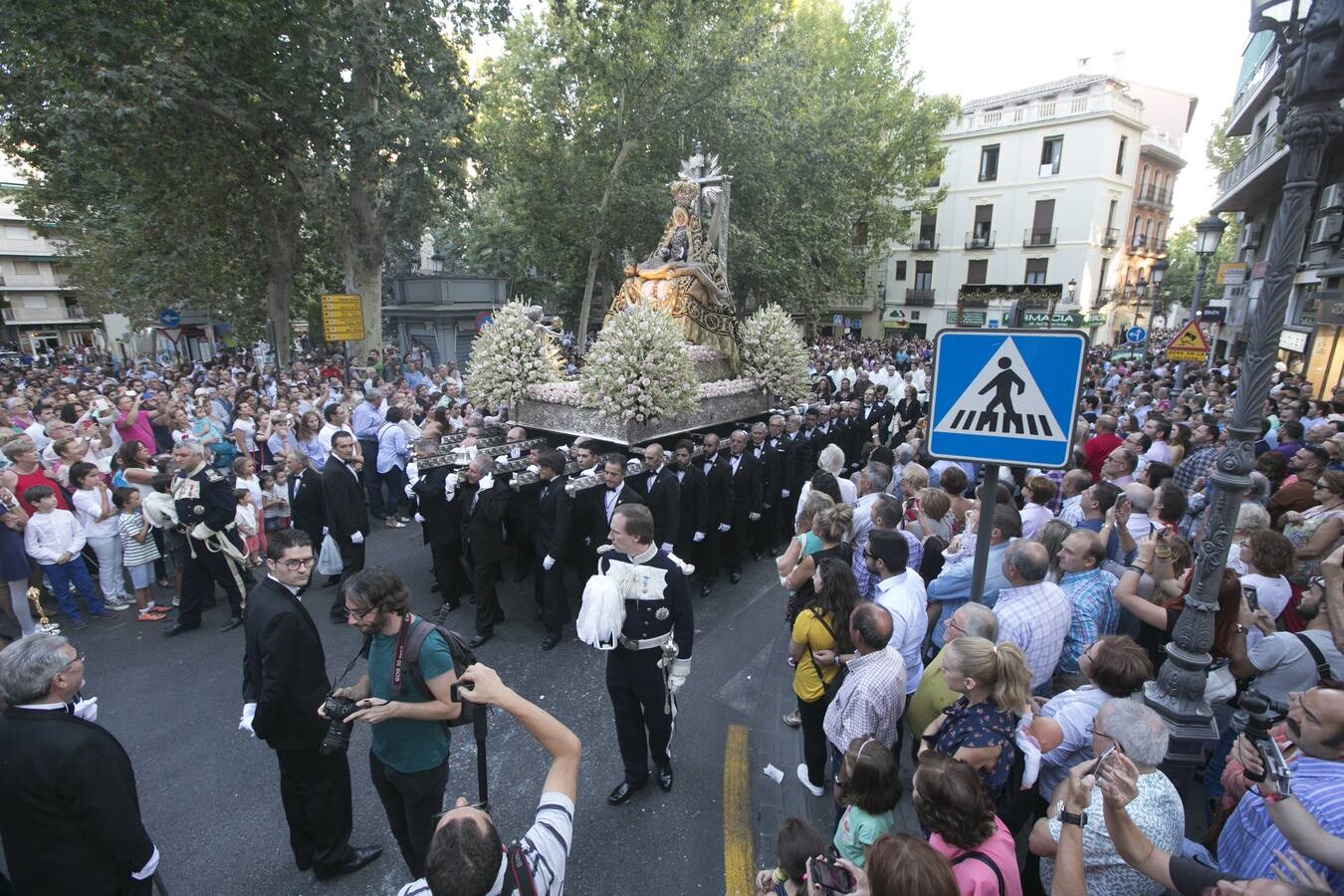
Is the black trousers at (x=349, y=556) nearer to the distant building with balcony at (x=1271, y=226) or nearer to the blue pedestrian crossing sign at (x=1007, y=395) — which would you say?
the blue pedestrian crossing sign at (x=1007, y=395)

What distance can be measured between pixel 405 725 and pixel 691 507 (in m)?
4.47

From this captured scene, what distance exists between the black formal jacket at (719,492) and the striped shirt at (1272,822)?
17.7ft

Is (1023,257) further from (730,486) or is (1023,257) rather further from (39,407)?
(39,407)

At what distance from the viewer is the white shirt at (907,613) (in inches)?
150

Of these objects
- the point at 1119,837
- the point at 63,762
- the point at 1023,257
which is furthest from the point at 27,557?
the point at 1023,257

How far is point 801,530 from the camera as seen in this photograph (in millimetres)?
5168

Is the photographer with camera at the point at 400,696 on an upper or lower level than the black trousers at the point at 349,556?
upper

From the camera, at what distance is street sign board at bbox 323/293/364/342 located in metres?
14.8

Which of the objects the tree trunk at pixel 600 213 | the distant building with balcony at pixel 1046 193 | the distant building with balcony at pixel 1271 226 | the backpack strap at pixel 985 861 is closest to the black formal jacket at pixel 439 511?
the backpack strap at pixel 985 861

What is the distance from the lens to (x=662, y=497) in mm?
6824

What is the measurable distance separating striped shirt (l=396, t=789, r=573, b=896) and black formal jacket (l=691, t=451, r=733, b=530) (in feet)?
18.0

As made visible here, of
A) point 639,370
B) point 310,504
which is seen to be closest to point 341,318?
point 310,504

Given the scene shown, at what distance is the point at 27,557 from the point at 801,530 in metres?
7.64

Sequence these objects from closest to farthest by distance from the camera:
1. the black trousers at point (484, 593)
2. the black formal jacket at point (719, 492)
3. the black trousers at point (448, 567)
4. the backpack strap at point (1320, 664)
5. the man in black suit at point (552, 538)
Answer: the backpack strap at point (1320, 664) → the man in black suit at point (552, 538) → the black trousers at point (484, 593) → the black trousers at point (448, 567) → the black formal jacket at point (719, 492)
